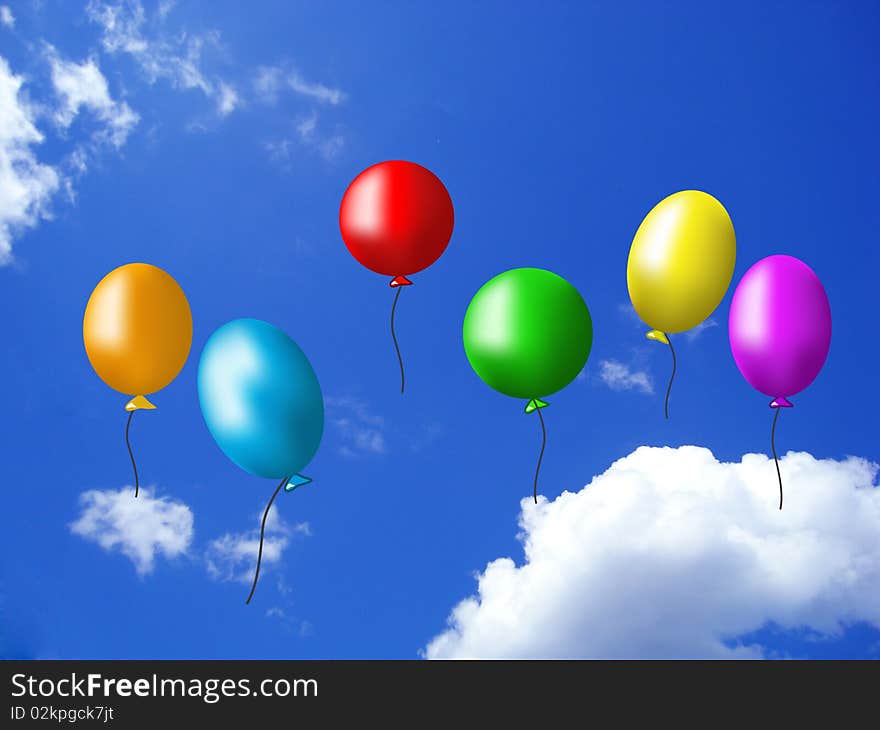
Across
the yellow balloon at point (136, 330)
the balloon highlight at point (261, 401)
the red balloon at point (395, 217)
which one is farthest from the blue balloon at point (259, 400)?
the red balloon at point (395, 217)

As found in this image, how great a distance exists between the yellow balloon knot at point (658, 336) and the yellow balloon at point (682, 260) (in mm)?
61

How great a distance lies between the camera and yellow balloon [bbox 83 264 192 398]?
13.4ft

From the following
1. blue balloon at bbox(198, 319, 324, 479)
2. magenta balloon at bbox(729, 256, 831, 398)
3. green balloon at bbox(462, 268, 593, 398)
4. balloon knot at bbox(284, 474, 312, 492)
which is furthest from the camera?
magenta balloon at bbox(729, 256, 831, 398)

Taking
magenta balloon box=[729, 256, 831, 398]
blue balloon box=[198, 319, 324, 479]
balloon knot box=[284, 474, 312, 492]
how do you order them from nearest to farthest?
1. blue balloon box=[198, 319, 324, 479]
2. balloon knot box=[284, 474, 312, 492]
3. magenta balloon box=[729, 256, 831, 398]

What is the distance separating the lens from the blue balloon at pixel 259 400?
3.67 metres

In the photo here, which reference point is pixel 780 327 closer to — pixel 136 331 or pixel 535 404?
pixel 535 404

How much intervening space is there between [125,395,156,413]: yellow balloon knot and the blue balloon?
1.64 ft

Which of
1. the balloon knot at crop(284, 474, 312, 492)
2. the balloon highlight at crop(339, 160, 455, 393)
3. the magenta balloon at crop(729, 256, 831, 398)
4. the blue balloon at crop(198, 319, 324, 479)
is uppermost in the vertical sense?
the balloon highlight at crop(339, 160, 455, 393)

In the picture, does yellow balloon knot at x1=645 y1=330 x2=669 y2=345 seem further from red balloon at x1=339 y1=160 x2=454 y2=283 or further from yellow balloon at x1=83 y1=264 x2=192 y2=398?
yellow balloon at x1=83 y1=264 x2=192 y2=398

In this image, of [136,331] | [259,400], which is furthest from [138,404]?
[259,400]

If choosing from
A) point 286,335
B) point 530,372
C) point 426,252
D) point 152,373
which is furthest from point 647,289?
point 152,373

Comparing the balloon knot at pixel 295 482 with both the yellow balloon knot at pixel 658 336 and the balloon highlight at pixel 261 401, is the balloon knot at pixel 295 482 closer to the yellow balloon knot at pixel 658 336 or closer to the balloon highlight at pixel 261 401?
the balloon highlight at pixel 261 401

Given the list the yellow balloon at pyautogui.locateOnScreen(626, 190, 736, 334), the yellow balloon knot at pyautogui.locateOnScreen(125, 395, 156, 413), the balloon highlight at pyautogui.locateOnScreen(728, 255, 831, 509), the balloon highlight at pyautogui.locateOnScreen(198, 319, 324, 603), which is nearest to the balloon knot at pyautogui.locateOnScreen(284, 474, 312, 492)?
the balloon highlight at pyautogui.locateOnScreen(198, 319, 324, 603)

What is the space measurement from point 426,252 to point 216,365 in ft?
3.65
